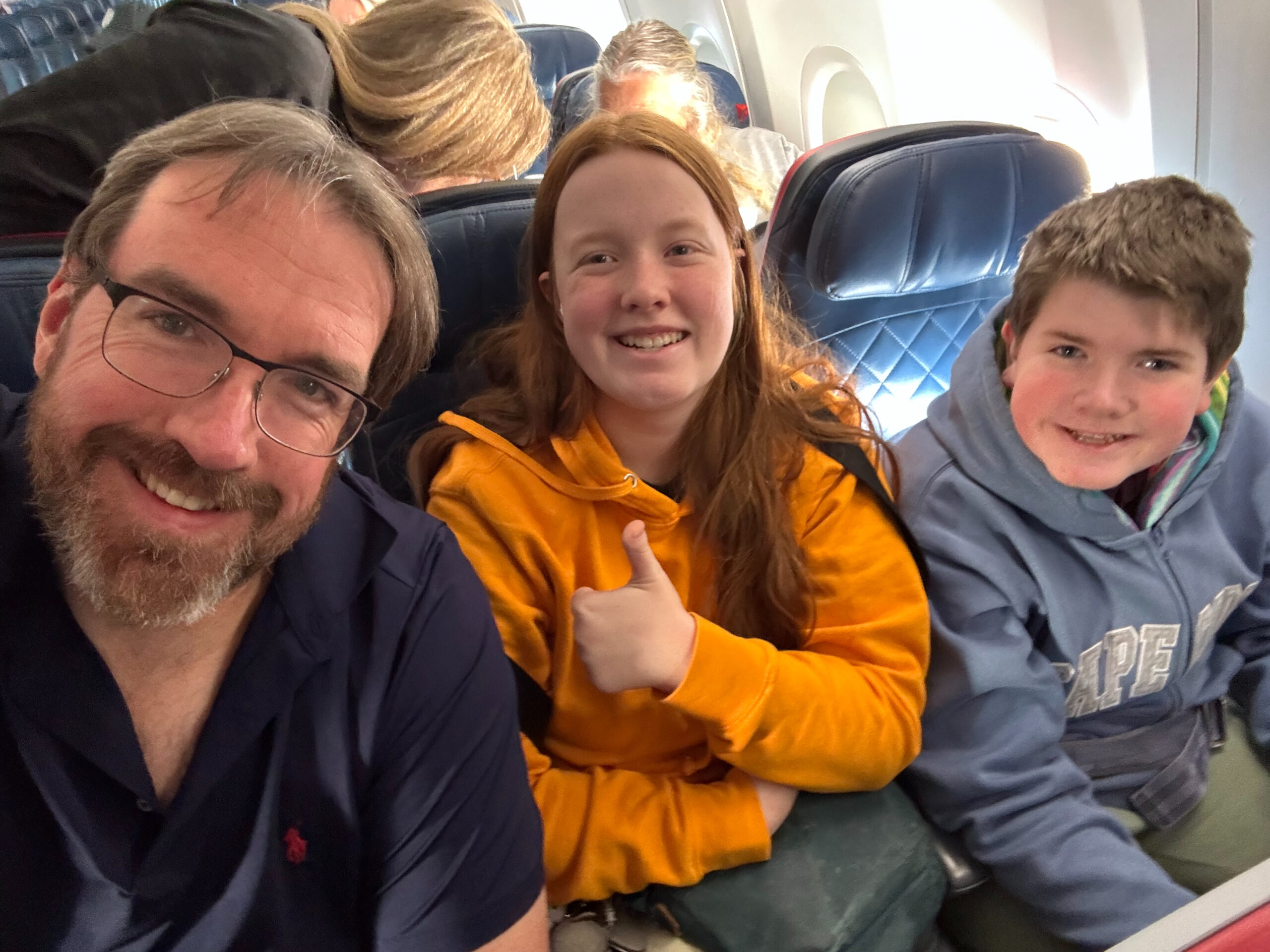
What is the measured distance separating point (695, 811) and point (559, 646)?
29 cm

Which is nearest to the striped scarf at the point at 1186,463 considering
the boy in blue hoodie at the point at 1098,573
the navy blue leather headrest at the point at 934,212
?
the boy in blue hoodie at the point at 1098,573

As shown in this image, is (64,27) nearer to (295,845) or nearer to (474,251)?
(474,251)

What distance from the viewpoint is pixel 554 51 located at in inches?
171

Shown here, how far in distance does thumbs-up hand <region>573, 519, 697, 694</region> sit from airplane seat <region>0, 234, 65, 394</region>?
76 centimetres

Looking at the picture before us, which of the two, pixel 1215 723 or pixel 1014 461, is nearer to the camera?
pixel 1014 461

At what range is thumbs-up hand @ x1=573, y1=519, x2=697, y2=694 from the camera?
101cm

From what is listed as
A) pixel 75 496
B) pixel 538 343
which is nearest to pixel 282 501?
pixel 75 496

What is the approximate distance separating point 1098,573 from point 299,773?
3.87 ft

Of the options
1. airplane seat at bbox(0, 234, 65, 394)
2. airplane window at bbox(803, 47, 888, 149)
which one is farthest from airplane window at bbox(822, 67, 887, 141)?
airplane seat at bbox(0, 234, 65, 394)

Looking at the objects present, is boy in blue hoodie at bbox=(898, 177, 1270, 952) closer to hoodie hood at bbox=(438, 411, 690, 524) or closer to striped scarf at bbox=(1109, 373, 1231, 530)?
striped scarf at bbox=(1109, 373, 1231, 530)

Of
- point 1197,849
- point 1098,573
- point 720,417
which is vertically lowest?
point 1197,849

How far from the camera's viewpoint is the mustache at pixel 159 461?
77 cm

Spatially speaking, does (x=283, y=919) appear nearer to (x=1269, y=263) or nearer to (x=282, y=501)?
(x=282, y=501)

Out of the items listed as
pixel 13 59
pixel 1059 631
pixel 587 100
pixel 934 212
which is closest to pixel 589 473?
pixel 1059 631
